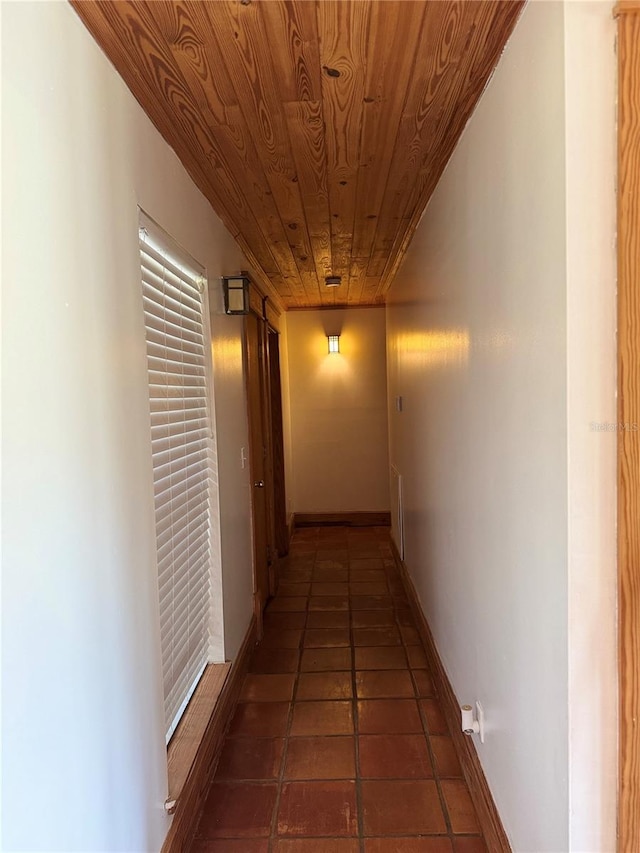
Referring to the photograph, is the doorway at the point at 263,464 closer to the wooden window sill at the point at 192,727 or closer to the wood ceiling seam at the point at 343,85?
the wooden window sill at the point at 192,727

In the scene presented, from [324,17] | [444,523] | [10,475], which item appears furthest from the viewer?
[444,523]

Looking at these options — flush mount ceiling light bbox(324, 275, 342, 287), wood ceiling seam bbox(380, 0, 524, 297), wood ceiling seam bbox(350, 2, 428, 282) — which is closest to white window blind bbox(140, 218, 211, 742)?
wood ceiling seam bbox(350, 2, 428, 282)

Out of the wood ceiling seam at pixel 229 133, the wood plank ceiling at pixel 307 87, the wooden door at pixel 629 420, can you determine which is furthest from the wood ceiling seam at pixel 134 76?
the wooden door at pixel 629 420

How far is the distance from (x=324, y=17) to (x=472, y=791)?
2310mm

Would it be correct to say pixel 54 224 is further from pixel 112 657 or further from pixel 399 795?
pixel 399 795

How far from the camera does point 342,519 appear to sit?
18.5 ft

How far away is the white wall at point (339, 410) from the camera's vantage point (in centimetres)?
555

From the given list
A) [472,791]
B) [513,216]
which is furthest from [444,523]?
[513,216]

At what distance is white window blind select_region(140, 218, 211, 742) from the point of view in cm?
170

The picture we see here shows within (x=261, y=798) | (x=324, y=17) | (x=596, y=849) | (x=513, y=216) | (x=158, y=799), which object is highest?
(x=324, y=17)

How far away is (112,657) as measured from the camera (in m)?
1.18

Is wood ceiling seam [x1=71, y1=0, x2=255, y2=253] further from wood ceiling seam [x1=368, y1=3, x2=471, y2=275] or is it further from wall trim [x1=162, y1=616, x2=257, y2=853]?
wall trim [x1=162, y1=616, x2=257, y2=853]

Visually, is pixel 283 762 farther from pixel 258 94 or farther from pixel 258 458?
pixel 258 94

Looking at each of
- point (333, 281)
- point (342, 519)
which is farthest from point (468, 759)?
point (342, 519)
